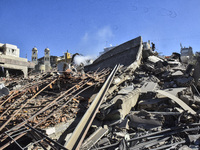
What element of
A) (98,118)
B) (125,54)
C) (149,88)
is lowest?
(98,118)

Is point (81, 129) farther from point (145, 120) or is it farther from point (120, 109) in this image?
point (145, 120)

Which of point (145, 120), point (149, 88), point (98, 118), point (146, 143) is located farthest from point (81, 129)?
point (149, 88)

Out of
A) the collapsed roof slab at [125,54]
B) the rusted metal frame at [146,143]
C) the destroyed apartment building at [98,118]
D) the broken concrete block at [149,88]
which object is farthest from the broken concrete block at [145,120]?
the collapsed roof slab at [125,54]

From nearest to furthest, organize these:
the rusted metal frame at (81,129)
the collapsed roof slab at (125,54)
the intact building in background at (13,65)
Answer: the rusted metal frame at (81,129) < the collapsed roof slab at (125,54) < the intact building in background at (13,65)

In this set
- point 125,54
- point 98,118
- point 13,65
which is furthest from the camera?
point 13,65

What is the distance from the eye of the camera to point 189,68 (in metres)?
7.33

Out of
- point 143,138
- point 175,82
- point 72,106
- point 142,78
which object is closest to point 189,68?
point 175,82

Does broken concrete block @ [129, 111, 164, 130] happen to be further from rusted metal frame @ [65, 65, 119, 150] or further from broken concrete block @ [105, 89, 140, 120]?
rusted metal frame @ [65, 65, 119, 150]

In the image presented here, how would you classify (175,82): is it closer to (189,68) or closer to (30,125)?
(189,68)

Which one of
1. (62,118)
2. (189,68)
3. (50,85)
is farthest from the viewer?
(189,68)

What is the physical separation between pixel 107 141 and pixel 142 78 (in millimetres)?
4847

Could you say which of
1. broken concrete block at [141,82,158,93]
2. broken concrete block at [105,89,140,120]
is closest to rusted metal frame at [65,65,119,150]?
broken concrete block at [105,89,140,120]

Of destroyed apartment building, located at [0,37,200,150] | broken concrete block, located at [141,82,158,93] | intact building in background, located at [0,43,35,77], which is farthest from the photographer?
intact building in background, located at [0,43,35,77]

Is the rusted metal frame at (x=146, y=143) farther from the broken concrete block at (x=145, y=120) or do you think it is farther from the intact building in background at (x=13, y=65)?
the intact building in background at (x=13, y=65)
